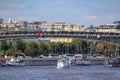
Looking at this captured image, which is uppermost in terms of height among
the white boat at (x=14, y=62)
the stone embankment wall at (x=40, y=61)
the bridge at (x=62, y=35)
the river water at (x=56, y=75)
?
the bridge at (x=62, y=35)

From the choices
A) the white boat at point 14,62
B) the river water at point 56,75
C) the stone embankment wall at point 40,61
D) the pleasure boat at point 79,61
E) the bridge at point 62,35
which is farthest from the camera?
the bridge at point 62,35

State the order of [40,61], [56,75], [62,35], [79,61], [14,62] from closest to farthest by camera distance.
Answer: [56,75] < [14,62] < [79,61] < [40,61] < [62,35]

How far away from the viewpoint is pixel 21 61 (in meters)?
134

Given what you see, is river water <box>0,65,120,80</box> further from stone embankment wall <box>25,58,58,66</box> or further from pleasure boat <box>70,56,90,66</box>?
stone embankment wall <box>25,58,58,66</box>

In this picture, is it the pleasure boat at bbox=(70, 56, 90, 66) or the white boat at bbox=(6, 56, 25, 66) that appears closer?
the white boat at bbox=(6, 56, 25, 66)

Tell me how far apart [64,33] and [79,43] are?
26.4 meters

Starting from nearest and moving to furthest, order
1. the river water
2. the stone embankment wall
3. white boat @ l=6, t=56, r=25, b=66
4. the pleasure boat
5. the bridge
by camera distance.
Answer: the river water → white boat @ l=6, t=56, r=25, b=66 → the pleasure boat → the stone embankment wall → the bridge

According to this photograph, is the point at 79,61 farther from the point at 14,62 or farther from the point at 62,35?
the point at 14,62

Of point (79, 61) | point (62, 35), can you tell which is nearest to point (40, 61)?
point (79, 61)

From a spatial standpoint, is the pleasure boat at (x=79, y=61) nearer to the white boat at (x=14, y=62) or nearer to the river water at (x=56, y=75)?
the white boat at (x=14, y=62)

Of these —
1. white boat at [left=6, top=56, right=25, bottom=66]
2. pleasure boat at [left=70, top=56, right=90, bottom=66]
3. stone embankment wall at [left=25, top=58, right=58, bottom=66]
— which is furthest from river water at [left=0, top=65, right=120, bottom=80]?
stone embankment wall at [left=25, top=58, right=58, bottom=66]

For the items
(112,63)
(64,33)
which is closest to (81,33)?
(64,33)

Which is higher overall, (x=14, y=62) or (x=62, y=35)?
(x=62, y=35)

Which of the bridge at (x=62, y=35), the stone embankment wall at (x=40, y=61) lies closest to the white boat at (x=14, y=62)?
the stone embankment wall at (x=40, y=61)
